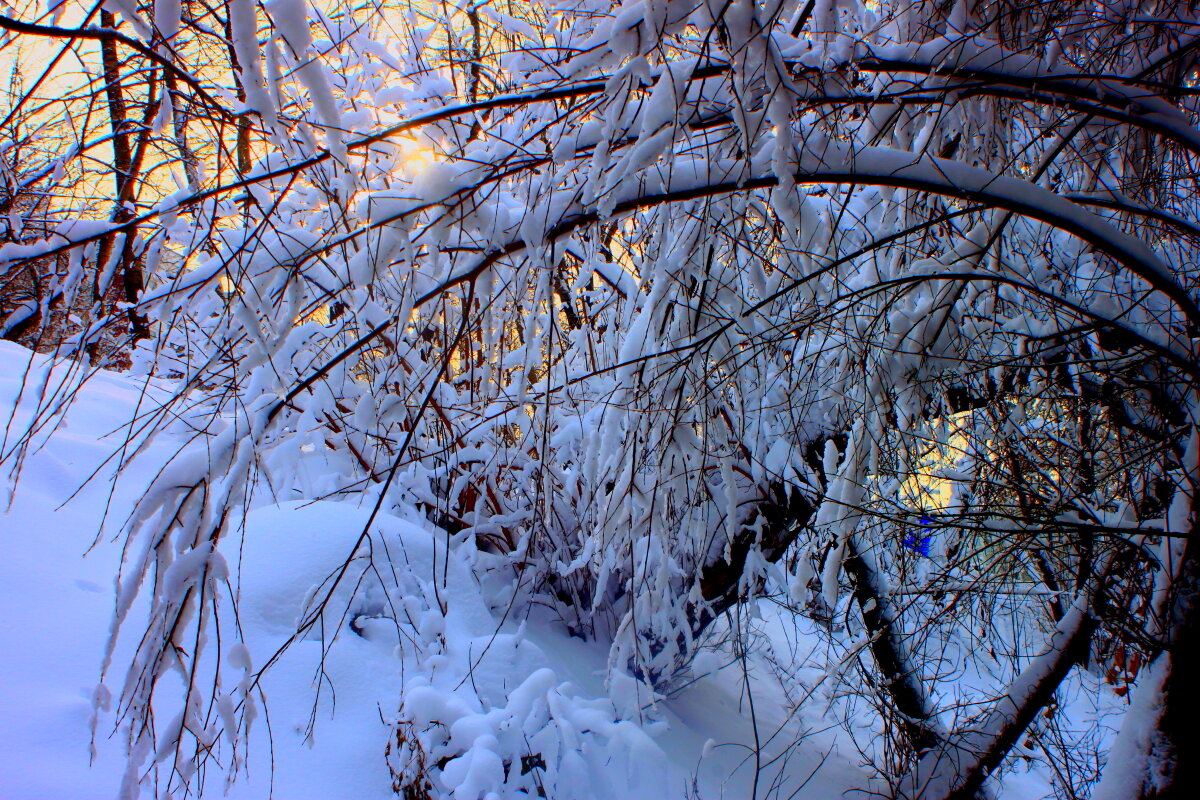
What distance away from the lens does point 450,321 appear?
1.98 m

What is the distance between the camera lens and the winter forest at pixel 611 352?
54.2 inches

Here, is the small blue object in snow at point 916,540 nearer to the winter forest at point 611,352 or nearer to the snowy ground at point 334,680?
the winter forest at point 611,352

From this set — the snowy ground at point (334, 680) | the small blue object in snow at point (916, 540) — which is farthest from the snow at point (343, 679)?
the small blue object in snow at point (916, 540)

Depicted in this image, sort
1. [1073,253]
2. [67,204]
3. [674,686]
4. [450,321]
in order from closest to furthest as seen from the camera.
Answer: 1. [450,321]
2. [67,204]
3. [1073,253]
4. [674,686]

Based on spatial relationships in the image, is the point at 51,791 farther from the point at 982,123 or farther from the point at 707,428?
the point at 982,123

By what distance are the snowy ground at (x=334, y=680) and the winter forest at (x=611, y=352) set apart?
0.02 m

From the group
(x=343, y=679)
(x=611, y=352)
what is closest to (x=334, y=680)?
(x=343, y=679)

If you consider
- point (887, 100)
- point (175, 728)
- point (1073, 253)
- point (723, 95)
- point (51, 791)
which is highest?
point (1073, 253)

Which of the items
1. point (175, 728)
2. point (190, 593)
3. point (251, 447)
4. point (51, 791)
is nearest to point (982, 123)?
point (251, 447)

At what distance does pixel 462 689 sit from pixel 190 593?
5.39 ft

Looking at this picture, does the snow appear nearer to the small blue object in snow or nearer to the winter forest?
the winter forest

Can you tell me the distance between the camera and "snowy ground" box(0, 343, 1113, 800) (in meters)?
Answer: 1.98

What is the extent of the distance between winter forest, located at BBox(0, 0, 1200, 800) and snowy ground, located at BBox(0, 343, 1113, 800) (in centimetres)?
2

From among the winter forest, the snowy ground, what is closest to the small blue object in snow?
the winter forest
